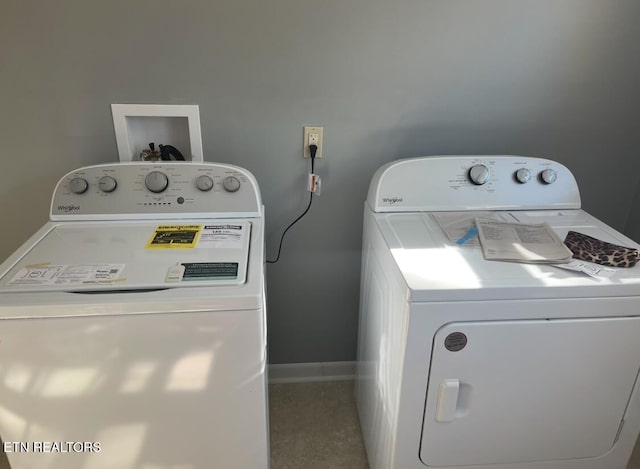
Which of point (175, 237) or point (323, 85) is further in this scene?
point (323, 85)

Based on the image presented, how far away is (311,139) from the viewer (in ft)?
5.18

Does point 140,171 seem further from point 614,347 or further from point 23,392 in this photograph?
point 614,347

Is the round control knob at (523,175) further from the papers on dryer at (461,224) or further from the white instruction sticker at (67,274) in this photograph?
the white instruction sticker at (67,274)

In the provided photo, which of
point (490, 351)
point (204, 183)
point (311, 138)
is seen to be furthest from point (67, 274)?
point (490, 351)

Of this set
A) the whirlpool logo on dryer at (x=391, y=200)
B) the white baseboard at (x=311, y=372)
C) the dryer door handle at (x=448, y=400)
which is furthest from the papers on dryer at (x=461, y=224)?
the white baseboard at (x=311, y=372)

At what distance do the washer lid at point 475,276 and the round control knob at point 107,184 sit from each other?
84 centimetres

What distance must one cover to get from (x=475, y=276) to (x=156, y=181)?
97cm

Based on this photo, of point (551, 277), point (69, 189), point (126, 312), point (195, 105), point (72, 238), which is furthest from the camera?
point (195, 105)

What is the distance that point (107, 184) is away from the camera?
138 cm

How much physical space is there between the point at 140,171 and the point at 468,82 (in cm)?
114

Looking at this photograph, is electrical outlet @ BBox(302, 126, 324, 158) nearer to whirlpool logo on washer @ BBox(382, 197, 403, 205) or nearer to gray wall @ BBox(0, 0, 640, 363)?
gray wall @ BBox(0, 0, 640, 363)

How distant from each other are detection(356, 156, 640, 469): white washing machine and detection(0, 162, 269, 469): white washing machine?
37 centimetres

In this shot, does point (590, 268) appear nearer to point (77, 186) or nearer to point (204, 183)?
point (204, 183)

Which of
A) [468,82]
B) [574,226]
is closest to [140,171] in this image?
[468,82]
